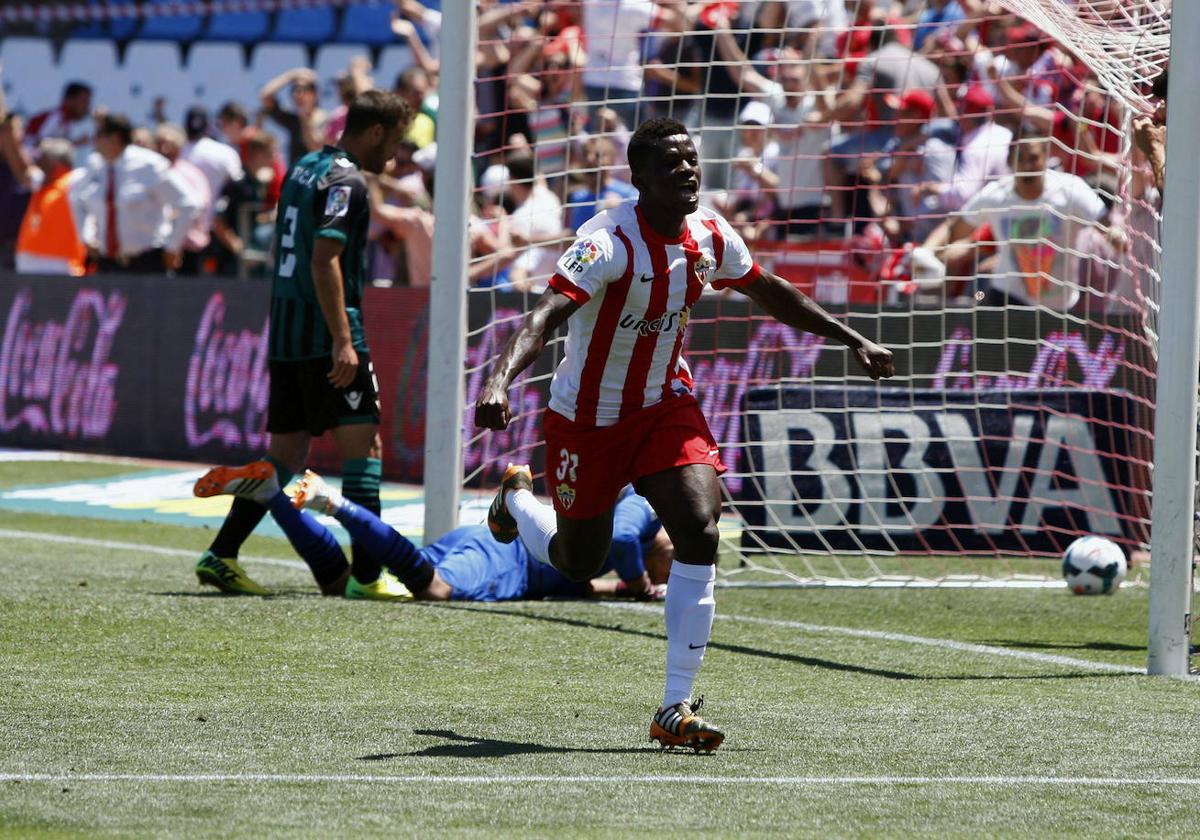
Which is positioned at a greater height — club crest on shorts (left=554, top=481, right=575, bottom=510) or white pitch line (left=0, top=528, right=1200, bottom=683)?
club crest on shorts (left=554, top=481, right=575, bottom=510)

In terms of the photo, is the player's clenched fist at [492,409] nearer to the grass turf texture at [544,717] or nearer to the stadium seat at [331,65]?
the grass turf texture at [544,717]

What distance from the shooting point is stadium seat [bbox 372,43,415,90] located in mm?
22938

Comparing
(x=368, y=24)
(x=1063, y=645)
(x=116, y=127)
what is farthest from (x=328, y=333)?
(x=368, y=24)

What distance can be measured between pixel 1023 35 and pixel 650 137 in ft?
19.8

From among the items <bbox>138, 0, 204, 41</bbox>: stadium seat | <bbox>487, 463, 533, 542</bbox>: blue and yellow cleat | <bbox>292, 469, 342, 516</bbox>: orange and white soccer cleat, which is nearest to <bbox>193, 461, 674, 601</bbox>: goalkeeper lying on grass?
<bbox>292, 469, 342, 516</bbox>: orange and white soccer cleat

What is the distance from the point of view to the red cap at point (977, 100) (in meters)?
12.5

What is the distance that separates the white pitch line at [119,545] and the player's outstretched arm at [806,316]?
467 cm

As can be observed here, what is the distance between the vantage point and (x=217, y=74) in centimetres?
2608

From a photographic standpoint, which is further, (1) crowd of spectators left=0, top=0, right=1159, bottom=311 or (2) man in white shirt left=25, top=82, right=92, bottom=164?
(2) man in white shirt left=25, top=82, right=92, bottom=164

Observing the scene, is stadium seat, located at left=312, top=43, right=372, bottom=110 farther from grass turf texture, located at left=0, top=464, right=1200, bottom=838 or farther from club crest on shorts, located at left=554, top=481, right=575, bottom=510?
club crest on shorts, located at left=554, top=481, right=575, bottom=510

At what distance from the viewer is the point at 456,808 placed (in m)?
4.98

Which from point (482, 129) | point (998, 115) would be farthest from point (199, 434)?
point (998, 115)

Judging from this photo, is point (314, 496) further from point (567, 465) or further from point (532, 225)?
point (532, 225)

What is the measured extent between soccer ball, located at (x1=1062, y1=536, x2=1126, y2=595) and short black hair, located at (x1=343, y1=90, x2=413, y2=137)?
393 cm
